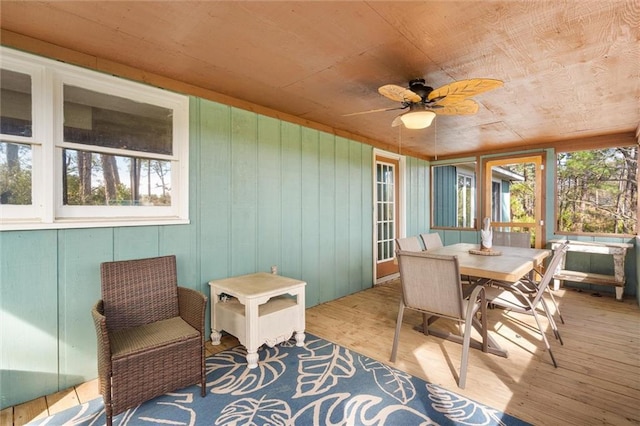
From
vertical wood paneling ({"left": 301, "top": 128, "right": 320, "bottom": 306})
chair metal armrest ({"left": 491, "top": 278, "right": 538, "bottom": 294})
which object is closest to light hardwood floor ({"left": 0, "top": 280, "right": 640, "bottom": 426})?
vertical wood paneling ({"left": 301, "top": 128, "right": 320, "bottom": 306})

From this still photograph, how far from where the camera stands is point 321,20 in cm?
175

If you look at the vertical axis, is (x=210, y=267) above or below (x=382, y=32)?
below

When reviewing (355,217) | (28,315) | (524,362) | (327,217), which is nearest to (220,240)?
(28,315)

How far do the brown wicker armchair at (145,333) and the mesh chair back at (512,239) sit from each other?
388 centimetres

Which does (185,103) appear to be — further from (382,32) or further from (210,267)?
(382,32)

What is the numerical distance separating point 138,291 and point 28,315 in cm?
62

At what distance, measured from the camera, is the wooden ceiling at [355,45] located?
1.66 m

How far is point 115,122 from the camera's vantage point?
2.34 metres

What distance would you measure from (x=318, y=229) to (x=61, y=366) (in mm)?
2671

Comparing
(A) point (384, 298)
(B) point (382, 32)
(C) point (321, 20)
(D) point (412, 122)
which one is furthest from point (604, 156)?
(C) point (321, 20)

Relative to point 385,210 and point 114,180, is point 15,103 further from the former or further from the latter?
point 385,210

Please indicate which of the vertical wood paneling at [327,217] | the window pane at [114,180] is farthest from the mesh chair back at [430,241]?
the window pane at [114,180]

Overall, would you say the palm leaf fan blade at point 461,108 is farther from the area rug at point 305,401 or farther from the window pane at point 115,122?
the window pane at point 115,122

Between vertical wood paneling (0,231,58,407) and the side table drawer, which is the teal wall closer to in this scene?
vertical wood paneling (0,231,58,407)
